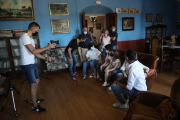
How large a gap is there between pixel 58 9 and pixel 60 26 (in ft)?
2.00

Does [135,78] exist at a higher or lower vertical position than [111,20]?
lower

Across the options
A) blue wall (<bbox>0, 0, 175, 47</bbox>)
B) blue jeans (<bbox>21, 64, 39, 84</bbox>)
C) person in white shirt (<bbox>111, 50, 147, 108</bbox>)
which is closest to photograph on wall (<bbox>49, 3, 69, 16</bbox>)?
blue wall (<bbox>0, 0, 175, 47</bbox>)

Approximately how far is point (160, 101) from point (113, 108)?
0.90m

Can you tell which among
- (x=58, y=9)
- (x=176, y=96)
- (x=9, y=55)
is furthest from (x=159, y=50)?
(x=9, y=55)

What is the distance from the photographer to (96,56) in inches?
153

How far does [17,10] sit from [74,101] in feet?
11.9

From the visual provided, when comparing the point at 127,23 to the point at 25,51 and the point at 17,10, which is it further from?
the point at 25,51

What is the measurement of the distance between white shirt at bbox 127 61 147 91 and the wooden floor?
57 centimetres

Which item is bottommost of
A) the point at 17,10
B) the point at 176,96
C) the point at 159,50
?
the point at 176,96

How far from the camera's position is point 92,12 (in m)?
6.23

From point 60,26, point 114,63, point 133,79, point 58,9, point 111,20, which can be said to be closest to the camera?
point 133,79

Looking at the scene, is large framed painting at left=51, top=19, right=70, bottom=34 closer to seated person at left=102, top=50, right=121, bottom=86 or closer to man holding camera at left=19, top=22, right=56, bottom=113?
seated person at left=102, top=50, right=121, bottom=86

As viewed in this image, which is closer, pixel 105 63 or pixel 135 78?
pixel 135 78

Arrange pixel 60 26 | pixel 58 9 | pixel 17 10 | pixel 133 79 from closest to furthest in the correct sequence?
pixel 133 79 < pixel 17 10 < pixel 58 9 < pixel 60 26
